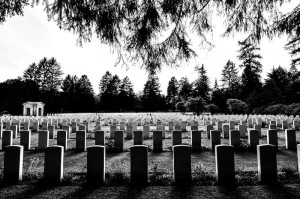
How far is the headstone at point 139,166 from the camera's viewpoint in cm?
462

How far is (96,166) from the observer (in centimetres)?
467

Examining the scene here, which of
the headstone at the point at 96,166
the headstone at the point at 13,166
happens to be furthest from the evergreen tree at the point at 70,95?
the headstone at the point at 96,166

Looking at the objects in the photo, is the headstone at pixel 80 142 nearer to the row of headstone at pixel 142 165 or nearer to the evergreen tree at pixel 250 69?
the row of headstone at pixel 142 165

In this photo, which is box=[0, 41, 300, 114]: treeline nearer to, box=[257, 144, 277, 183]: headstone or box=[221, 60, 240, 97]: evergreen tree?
box=[221, 60, 240, 97]: evergreen tree

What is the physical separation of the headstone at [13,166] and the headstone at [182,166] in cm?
330

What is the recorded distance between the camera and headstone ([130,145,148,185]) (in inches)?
182

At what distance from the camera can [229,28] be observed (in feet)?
14.1

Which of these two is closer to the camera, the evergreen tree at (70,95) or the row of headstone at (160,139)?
the row of headstone at (160,139)

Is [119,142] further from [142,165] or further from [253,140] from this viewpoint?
[253,140]

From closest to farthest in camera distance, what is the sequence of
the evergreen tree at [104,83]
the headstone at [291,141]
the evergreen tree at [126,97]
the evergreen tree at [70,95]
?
1. the headstone at [291,141]
2. the evergreen tree at [70,95]
3. the evergreen tree at [126,97]
4. the evergreen tree at [104,83]

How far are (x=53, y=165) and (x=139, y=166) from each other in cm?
182

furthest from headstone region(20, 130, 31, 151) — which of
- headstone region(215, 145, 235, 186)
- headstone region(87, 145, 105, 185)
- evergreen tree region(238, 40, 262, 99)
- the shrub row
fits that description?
evergreen tree region(238, 40, 262, 99)

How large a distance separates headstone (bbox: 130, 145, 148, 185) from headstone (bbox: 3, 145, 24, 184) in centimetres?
239

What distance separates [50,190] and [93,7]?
341 cm
